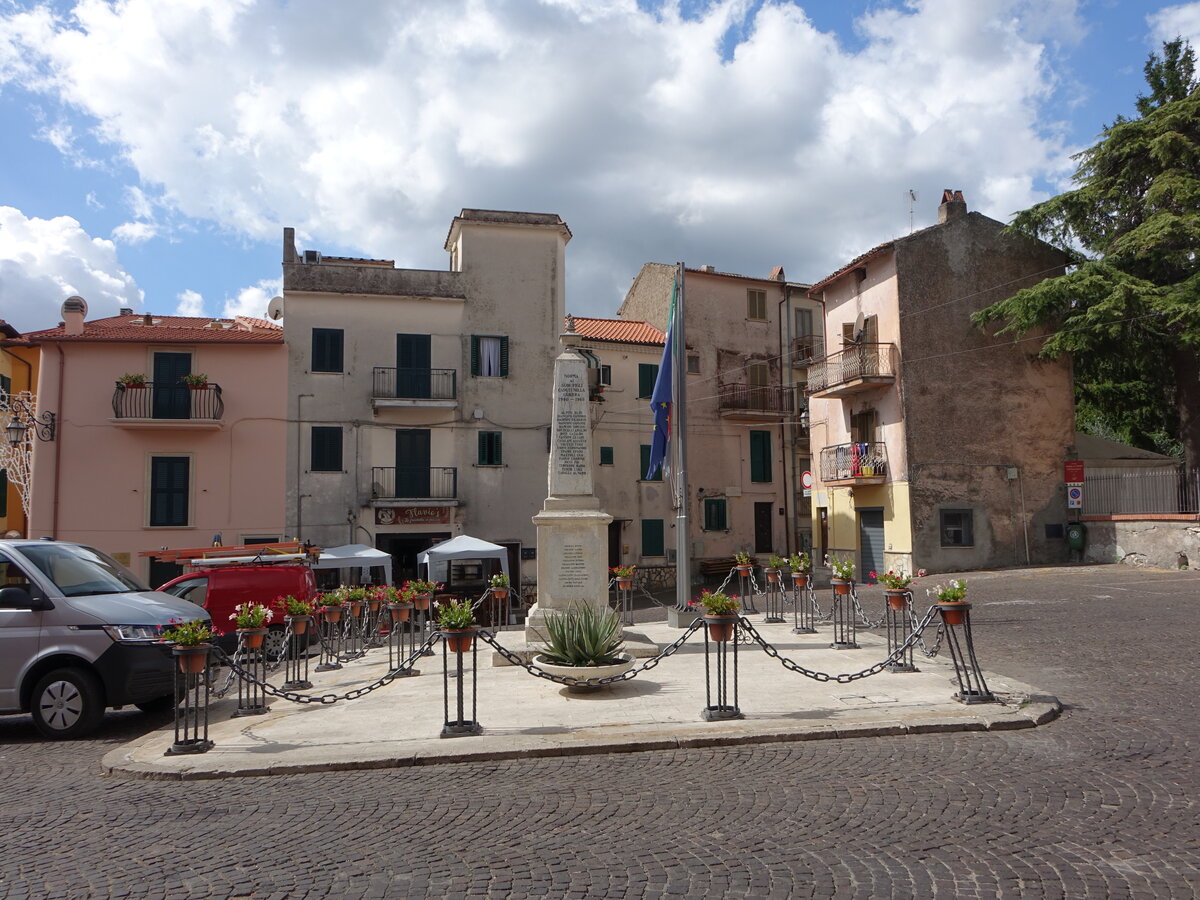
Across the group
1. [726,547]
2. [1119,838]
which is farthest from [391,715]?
[726,547]

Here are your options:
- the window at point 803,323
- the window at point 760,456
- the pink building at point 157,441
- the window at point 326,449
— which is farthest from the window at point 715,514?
the pink building at point 157,441

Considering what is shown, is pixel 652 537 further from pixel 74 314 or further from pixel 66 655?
pixel 66 655

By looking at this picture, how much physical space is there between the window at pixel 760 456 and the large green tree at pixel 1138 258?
1125 cm

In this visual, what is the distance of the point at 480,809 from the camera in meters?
5.61

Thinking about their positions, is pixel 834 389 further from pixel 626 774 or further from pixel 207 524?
pixel 626 774

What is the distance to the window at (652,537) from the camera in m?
33.6

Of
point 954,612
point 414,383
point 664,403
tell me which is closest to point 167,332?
point 414,383

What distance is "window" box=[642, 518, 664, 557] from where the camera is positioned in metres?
33.6

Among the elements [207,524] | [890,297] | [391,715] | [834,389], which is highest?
[890,297]

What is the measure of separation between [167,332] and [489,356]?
10.1 m

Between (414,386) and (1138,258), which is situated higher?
(1138,258)

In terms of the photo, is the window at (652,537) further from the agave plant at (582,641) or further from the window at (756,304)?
the agave plant at (582,641)

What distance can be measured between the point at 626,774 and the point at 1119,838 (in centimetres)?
303

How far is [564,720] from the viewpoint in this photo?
8.02 metres
